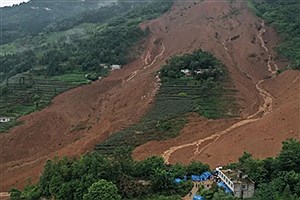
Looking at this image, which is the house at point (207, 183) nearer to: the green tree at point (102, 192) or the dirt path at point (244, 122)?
the green tree at point (102, 192)

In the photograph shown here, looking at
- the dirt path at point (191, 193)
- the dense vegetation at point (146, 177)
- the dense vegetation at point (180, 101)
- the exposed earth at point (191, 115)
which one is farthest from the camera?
the dense vegetation at point (180, 101)

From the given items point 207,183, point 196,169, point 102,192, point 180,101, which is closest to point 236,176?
point 207,183

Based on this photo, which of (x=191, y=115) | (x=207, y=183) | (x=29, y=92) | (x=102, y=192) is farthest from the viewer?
(x=29, y=92)

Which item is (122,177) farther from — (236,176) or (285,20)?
(285,20)

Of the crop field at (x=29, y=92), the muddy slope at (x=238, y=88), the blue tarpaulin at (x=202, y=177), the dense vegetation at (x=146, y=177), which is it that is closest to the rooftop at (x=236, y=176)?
the dense vegetation at (x=146, y=177)

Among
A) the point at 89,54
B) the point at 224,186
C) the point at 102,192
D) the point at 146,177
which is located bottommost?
the point at 89,54

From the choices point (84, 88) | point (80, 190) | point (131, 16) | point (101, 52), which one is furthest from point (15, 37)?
point (80, 190)

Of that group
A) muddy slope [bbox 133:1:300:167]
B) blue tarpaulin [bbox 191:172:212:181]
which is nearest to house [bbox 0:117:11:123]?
muddy slope [bbox 133:1:300:167]
